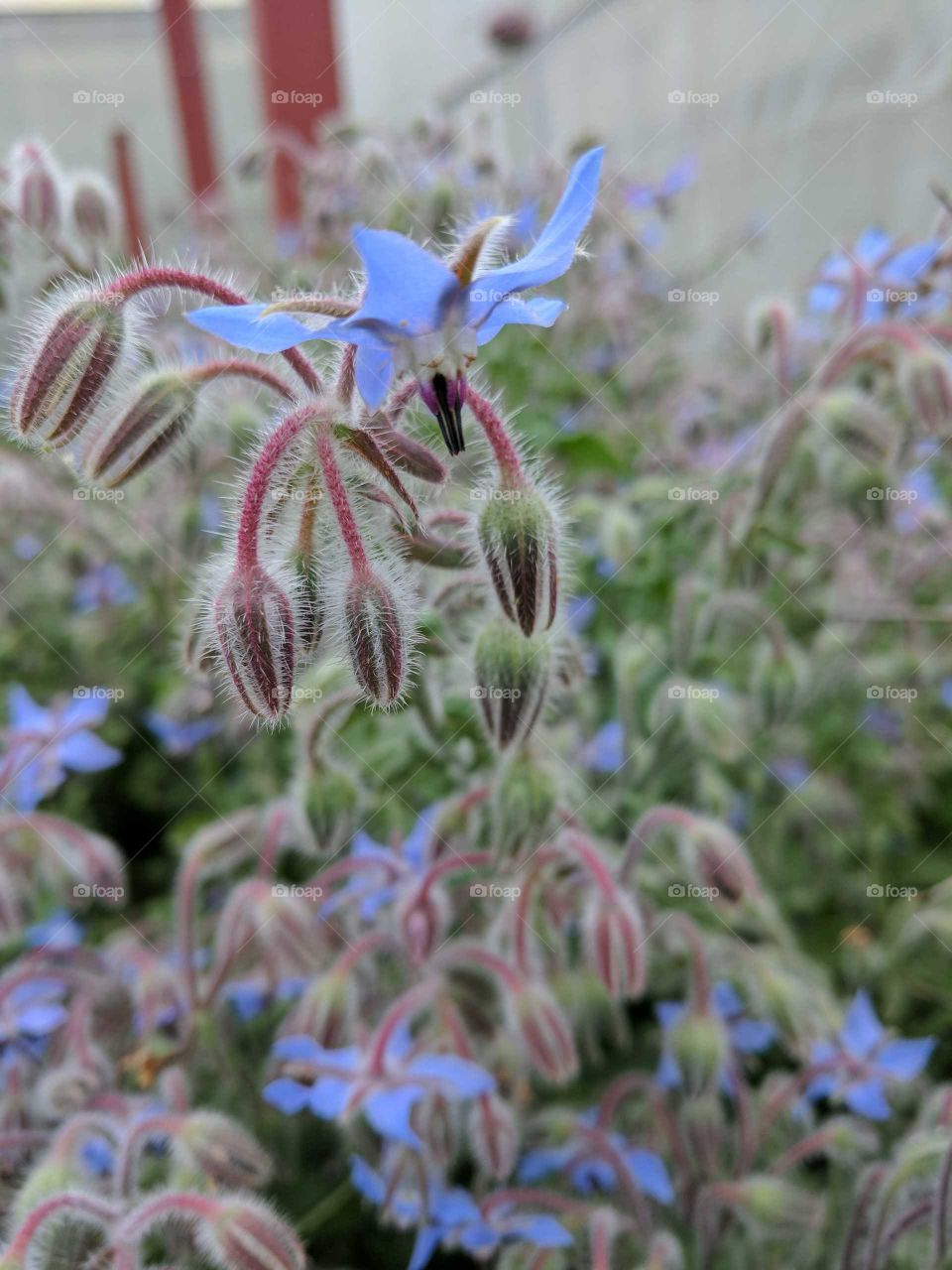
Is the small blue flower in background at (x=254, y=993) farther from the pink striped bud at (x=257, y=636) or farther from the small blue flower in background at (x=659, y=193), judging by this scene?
Result: the small blue flower in background at (x=659, y=193)

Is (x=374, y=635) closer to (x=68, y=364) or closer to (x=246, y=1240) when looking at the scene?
(x=68, y=364)

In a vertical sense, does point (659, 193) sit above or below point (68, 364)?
above

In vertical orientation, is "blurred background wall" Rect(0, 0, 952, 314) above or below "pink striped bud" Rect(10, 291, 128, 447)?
above

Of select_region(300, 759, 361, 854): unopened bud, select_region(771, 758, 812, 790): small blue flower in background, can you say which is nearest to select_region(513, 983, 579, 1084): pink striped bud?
select_region(300, 759, 361, 854): unopened bud

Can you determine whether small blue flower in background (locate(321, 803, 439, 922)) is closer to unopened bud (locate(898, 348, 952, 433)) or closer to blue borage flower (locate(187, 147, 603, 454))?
blue borage flower (locate(187, 147, 603, 454))

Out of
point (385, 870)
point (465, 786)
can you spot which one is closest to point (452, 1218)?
point (385, 870)

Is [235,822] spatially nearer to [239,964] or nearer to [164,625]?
[239,964]
